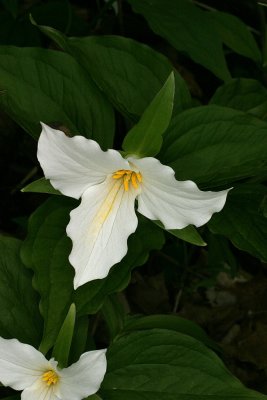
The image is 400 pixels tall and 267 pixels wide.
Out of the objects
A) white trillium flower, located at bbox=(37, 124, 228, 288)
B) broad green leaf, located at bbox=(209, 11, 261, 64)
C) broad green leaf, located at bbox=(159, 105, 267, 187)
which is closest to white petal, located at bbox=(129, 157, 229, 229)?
white trillium flower, located at bbox=(37, 124, 228, 288)

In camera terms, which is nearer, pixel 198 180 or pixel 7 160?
pixel 198 180

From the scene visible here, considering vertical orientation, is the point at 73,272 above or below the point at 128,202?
below

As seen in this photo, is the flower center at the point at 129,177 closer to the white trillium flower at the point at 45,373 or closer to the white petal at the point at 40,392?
the white trillium flower at the point at 45,373

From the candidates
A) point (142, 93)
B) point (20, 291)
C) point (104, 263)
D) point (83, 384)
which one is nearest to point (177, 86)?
point (142, 93)

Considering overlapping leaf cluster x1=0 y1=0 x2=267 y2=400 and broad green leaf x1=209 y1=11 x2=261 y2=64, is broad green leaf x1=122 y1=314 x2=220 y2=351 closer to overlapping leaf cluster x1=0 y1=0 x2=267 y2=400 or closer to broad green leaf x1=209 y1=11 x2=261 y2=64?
overlapping leaf cluster x1=0 y1=0 x2=267 y2=400

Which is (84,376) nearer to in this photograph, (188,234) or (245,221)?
(188,234)

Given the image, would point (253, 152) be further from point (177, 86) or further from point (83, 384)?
point (83, 384)
